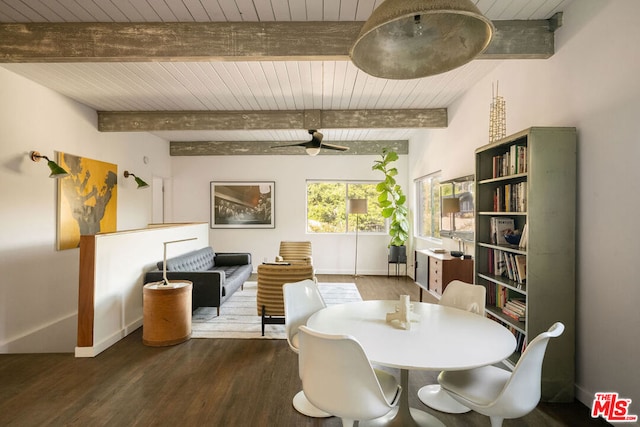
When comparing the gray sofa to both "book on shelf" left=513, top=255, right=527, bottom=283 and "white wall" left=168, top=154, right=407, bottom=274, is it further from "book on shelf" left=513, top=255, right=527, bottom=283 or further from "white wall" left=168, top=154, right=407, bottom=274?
"book on shelf" left=513, top=255, right=527, bottom=283

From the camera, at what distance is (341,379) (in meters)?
1.55

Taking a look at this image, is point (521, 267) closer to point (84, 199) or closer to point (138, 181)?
point (84, 199)

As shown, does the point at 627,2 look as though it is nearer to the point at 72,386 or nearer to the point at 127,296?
the point at 72,386

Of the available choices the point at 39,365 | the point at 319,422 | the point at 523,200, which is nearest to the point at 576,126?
the point at 523,200

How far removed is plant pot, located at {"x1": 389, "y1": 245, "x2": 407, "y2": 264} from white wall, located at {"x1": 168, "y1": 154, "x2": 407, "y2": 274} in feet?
1.74

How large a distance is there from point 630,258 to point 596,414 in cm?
106

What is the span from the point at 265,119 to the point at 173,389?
12.0 feet

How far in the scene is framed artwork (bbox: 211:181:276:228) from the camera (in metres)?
7.43

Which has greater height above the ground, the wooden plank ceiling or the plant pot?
the wooden plank ceiling

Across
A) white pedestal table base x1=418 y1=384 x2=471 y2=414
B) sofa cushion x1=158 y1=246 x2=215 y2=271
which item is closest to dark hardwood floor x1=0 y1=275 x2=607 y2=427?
white pedestal table base x1=418 y1=384 x2=471 y2=414

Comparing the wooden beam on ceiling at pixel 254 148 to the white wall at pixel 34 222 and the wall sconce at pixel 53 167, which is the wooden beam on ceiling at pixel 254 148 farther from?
the wall sconce at pixel 53 167

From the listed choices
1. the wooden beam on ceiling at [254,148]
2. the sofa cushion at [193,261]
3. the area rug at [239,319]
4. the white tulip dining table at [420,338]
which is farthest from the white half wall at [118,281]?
the wooden beam on ceiling at [254,148]

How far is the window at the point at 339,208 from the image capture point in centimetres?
748

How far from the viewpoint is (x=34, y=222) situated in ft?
12.5
